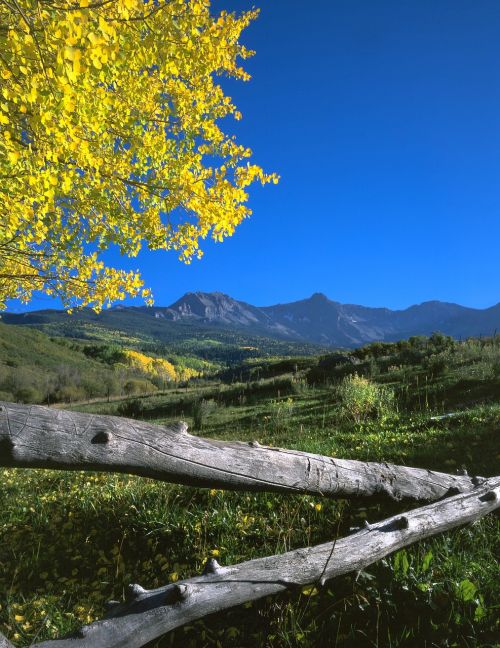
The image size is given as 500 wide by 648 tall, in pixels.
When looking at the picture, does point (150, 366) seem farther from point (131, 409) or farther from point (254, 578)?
point (254, 578)

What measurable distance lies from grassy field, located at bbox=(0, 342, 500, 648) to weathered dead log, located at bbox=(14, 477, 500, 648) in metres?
0.19

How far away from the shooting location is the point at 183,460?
3.22 metres

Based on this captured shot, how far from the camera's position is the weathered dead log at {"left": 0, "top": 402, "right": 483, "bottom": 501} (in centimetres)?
263

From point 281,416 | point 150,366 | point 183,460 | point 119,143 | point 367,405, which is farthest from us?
point 150,366

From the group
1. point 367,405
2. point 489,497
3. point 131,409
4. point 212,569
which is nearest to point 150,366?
point 131,409

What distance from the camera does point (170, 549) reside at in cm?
437

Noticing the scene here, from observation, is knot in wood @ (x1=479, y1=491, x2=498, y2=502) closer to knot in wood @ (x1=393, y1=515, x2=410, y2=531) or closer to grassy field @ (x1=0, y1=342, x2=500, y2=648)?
grassy field @ (x1=0, y1=342, x2=500, y2=648)

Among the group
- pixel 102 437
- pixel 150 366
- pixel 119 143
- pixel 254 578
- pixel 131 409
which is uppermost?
pixel 119 143

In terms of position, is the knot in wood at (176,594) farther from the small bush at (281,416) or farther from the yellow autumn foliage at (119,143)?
the small bush at (281,416)

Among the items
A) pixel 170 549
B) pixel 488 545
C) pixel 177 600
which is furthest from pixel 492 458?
pixel 177 600

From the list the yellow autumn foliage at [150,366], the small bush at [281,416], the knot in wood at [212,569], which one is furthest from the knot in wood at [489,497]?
the yellow autumn foliage at [150,366]

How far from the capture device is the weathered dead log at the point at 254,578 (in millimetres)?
2295

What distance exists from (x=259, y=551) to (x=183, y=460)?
1.59 metres

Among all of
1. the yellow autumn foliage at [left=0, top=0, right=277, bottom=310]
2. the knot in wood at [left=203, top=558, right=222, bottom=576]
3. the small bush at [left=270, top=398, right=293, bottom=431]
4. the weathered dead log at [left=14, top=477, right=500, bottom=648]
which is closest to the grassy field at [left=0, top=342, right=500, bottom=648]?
the weathered dead log at [left=14, top=477, right=500, bottom=648]
